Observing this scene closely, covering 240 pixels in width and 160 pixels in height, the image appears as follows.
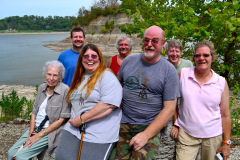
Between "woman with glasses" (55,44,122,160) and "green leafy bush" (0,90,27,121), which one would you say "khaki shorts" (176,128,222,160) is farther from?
"green leafy bush" (0,90,27,121)

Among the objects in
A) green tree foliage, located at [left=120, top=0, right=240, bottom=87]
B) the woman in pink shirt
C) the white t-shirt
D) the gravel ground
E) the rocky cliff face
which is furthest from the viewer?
the rocky cliff face

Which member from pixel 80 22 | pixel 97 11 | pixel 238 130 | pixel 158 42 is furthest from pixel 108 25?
pixel 158 42

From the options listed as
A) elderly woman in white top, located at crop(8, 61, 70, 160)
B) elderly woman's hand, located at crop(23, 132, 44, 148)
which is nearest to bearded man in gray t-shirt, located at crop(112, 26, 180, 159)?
elderly woman in white top, located at crop(8, 61, 70, 160)

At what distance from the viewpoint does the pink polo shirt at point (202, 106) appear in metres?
2.70

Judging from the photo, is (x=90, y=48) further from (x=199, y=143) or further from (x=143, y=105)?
(x=199, y=143)

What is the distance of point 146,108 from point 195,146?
0.84 m

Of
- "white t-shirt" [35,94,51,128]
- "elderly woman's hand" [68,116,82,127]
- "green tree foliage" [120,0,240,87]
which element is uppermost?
"green tree foliage" [120,0,240,87]

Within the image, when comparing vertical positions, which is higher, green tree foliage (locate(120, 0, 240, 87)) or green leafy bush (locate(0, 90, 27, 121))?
green tree foliage (locate(120, 0, 240, 87))

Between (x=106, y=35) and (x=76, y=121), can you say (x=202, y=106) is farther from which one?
(x=106, y=35)

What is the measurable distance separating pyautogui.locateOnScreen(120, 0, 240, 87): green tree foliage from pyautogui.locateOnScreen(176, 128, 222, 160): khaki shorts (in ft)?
6.87

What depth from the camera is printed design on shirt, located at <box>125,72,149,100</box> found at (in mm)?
2680

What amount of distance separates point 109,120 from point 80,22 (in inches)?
1431

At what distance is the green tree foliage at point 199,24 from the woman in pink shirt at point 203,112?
1473mm

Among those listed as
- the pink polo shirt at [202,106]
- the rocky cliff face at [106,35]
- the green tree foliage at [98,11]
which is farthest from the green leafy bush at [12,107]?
the green tree foliage at [98,11]
